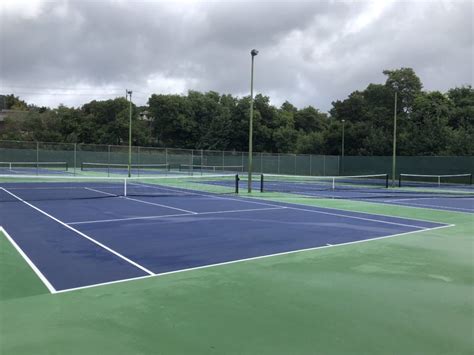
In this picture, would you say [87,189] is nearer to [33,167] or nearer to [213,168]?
[33,167]

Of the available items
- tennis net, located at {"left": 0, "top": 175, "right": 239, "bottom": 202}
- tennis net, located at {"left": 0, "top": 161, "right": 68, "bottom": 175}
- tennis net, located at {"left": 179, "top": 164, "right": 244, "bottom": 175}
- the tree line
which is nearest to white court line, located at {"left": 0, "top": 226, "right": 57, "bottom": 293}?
tennis net, located at {"left": 0, "top": 175, "right": 239, "bottom": 202}

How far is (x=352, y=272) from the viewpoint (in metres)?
6.02

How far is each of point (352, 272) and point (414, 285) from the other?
868 millimetres

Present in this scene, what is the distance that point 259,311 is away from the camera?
14.4ft

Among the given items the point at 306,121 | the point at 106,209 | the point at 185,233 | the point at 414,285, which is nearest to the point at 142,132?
the point at 306,121

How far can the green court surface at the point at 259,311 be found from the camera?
3582 mm

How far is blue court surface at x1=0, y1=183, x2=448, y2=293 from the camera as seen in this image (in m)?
6.19

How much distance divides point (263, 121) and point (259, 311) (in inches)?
2379

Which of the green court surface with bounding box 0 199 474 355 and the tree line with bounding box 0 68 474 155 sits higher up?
the tree line with bounding box 0 68 474 155

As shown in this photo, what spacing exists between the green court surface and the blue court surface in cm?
50

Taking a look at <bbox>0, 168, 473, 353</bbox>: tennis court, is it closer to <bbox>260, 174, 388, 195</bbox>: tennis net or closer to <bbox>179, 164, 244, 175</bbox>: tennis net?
<bbox>260, 174, 388, 195</bbox>: tennis net

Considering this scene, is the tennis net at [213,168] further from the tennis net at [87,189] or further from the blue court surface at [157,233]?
the blue court surface at [157,233]

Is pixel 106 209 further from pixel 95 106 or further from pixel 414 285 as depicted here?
pixel 95 106

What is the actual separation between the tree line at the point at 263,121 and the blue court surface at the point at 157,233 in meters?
34.6
